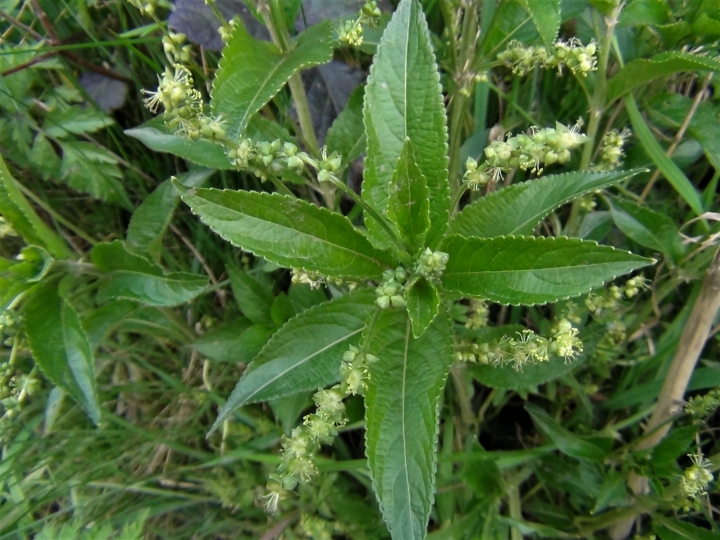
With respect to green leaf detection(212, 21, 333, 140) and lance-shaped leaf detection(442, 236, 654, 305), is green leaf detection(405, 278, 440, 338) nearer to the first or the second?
lance-shaped leaf detection(442, 236, 654, 305)

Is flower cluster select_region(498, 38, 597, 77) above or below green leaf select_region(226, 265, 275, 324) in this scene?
above

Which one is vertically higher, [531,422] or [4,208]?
[4,208]

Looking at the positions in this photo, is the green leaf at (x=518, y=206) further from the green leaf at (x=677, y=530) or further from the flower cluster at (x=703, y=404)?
the green leaf at (x=677, y=530)

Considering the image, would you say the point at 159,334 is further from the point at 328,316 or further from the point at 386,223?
the point at 386,223

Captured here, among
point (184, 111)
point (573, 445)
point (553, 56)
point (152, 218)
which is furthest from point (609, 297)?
point (152, 218)

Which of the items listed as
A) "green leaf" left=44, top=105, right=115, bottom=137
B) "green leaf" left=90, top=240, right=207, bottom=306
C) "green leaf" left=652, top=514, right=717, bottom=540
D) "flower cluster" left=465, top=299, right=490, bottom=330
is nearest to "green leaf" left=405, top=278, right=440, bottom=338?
"flower cluster" left=465, top=299, right=490, bottom=330

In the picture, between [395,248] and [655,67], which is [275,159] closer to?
[395,248]

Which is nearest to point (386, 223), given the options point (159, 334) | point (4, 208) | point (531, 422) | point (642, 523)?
point (4, 208)
